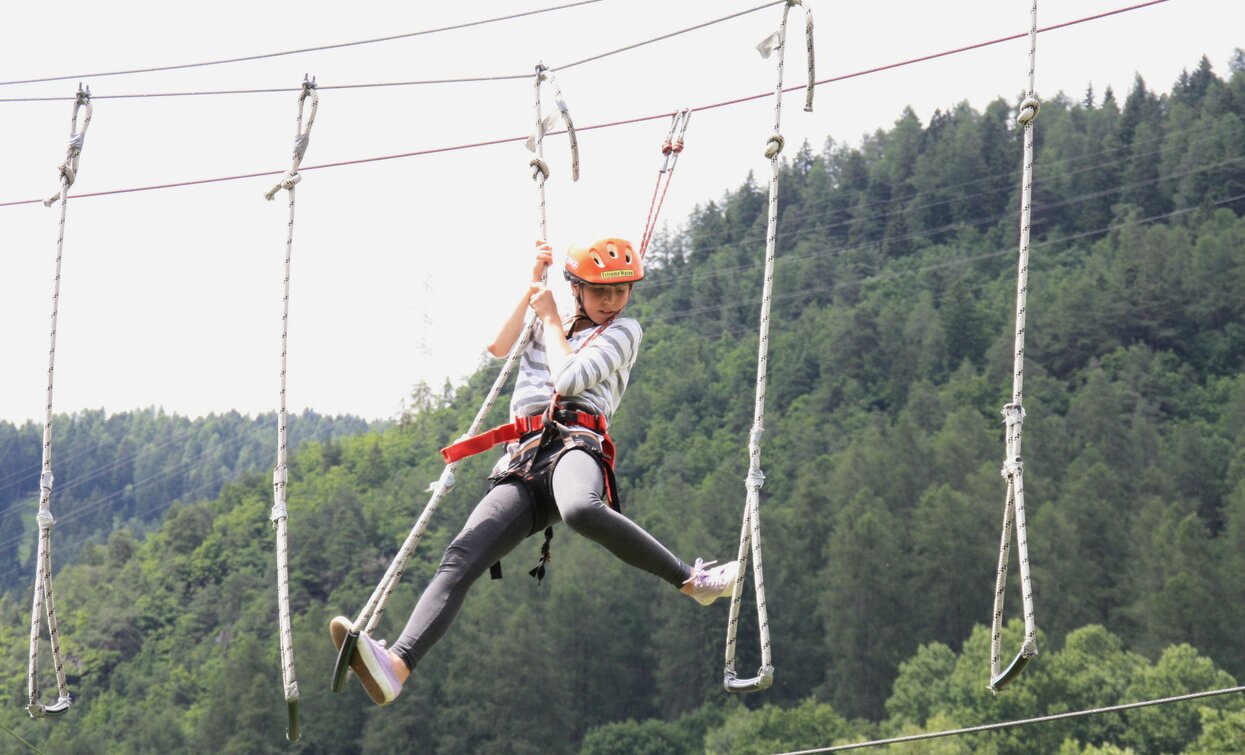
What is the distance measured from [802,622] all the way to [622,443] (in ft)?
62.0

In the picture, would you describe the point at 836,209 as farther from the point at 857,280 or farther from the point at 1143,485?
the point at 1143,485

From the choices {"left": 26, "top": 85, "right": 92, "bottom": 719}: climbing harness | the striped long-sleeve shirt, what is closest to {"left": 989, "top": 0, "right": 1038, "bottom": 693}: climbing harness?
the striped long-sleeve shirt

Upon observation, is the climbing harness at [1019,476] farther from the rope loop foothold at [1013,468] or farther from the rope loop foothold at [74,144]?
the rope loop foothold at [74,144]

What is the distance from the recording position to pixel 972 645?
52.6 m

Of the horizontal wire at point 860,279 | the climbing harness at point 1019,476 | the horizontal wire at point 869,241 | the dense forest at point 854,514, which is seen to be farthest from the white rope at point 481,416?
the horizontal wire at point 869,241

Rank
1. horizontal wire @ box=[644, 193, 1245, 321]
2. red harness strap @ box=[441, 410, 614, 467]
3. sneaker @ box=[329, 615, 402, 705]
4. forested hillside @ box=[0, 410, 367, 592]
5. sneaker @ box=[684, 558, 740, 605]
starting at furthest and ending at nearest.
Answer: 1. forested hillside @ box=[0, 410, 367, 592]
2. horizontal wire @ box=[644, 193, 1245, 321]
3. sneaker @ box=[684, 558, 740, 605]
4. red harness strap @ box=[441, 410, 614, 467]
5. sneaker @ box=[329, 615, 402, 705]

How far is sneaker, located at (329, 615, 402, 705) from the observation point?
16.4 feet

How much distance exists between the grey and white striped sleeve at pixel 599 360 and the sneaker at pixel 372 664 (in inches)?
36.6

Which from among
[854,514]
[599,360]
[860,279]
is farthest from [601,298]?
[860,279]

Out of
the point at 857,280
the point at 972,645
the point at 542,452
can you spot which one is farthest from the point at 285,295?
the point at 857,280

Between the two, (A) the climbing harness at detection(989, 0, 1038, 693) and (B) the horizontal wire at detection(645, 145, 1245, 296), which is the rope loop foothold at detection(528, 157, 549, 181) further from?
(B) the horizontal wire at detection(645, 145, 1245, 296)

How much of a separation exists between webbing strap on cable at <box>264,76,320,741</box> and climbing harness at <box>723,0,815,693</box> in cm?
127

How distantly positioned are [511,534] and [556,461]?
25 cm

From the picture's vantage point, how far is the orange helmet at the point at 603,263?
5.52 meters
